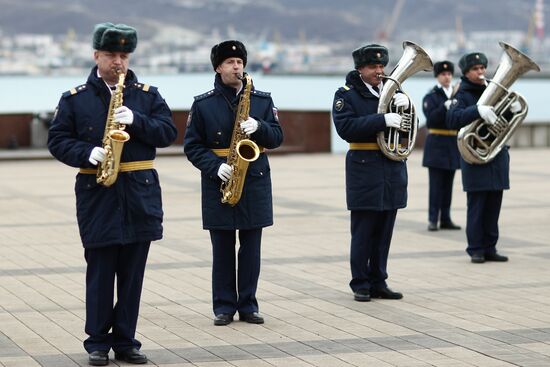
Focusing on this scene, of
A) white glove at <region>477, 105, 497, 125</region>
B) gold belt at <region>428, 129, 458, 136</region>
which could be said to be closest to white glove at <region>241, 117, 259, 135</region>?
white glove at <region>477, 105, 497, 125</region>

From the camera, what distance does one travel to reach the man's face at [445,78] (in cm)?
1578

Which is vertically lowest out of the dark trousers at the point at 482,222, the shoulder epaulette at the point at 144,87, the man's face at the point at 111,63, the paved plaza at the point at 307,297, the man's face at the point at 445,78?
the paved plaza at the point at 307,297

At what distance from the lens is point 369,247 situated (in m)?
11.0

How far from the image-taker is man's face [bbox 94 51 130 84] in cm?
843

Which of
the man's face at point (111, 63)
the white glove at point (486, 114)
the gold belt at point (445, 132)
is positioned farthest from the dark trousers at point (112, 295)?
the gold belt at point (445, 132)

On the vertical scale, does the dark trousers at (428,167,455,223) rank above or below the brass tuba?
below

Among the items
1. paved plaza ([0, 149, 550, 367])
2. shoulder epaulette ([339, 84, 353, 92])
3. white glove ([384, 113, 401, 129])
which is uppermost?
shoulder epaulette ([339, 84, 353, 92])

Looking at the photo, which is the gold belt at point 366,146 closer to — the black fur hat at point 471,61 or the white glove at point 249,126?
the white glove at point 249,126

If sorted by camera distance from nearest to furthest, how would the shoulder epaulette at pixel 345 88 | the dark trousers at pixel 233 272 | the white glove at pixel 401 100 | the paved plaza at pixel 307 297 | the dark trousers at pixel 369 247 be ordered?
the paved plaza at pixel 307 297 < the dark trousers at pixel 233 272 < the white glove at pixel 401 100 < the shoulder epaulette at pixel 345 88 < the dark trousers at pixel 369 247

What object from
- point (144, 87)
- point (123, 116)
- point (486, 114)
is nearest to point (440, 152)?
point (486, 114)

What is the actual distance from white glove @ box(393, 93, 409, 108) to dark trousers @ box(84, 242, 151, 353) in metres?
2.82

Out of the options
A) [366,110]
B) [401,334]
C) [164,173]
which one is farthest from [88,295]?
[164,173]

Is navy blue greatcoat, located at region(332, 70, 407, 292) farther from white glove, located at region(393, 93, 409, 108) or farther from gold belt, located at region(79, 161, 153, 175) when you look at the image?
gold belt, located at region(79, 161, 153, 175)

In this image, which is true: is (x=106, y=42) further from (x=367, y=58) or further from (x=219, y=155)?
(x=367, y=58)
